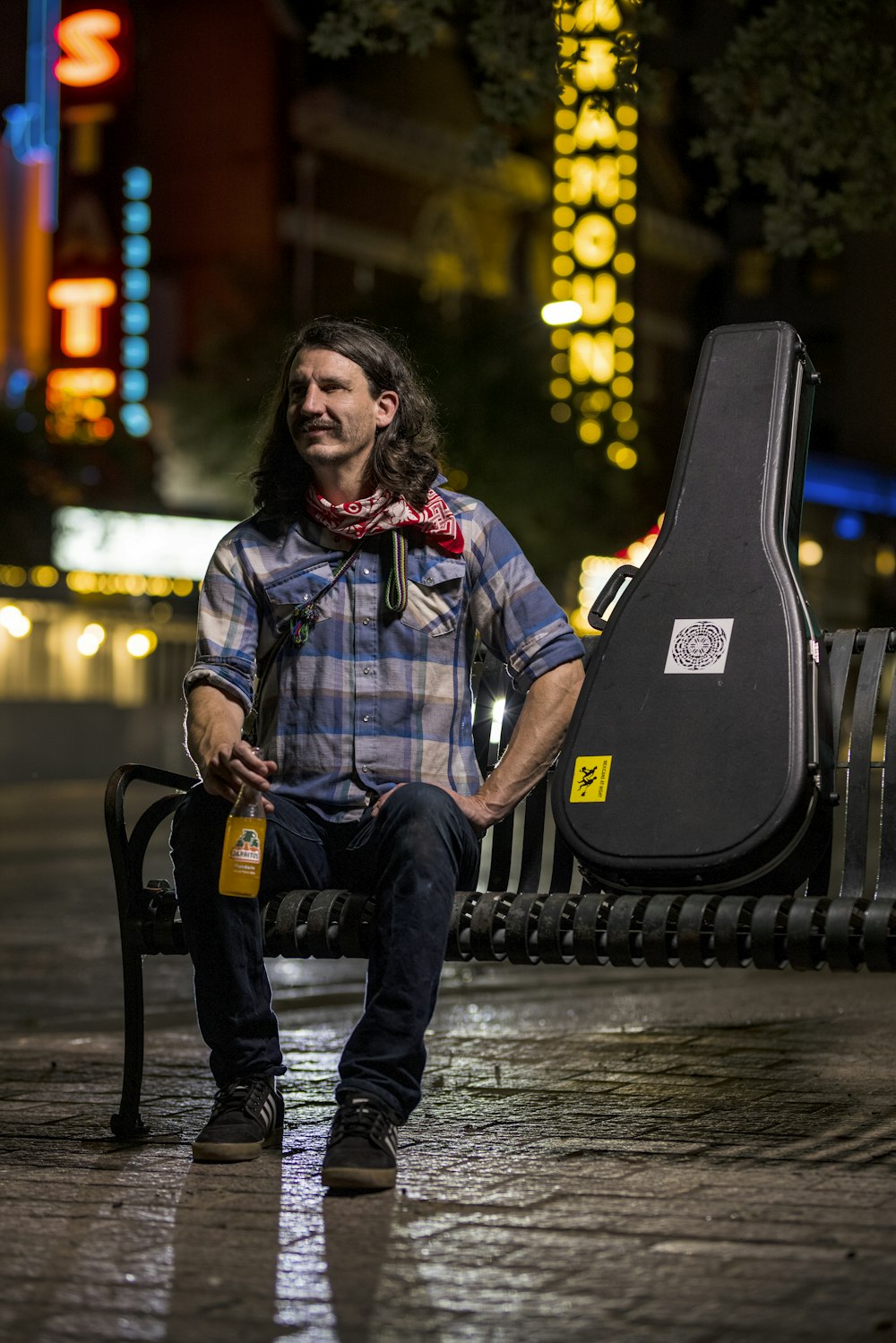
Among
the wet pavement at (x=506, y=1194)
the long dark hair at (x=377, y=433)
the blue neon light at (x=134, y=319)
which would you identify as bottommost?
the wet pavement at (x=506, y=1194)

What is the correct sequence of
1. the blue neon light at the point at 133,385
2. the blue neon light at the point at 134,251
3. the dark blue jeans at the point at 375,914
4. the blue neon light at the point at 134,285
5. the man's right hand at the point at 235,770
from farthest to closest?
the blue neon light at the point at 134,251 → the blue neon light at the point at 134,285 → the blue neon light at the point at 133,385 → the man's right hand at the point at 235,770 → the dark blue jeans at the point at 375,914

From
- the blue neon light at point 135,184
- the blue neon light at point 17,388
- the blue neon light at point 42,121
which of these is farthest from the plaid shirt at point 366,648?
the blue neon light at point 135,184

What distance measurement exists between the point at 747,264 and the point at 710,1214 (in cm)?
6132

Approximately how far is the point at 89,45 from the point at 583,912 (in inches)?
1407

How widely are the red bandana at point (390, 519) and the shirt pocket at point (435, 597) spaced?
0.04 metres

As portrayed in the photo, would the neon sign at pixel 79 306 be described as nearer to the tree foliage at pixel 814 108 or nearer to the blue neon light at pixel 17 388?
the blue neon light at pixel 17 388

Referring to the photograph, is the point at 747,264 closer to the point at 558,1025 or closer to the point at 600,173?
the point at 600,173

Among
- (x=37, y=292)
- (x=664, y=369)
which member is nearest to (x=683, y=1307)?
(x=37, y=292)

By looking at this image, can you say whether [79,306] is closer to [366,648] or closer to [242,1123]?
[366,648]

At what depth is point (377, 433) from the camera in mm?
4723

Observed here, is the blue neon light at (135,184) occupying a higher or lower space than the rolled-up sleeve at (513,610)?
higher

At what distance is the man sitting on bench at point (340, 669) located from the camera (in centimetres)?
430

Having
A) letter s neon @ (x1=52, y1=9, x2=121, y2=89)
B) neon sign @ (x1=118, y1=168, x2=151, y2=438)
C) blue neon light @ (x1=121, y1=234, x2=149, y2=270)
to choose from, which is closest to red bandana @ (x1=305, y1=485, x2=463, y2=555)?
neon sign @ (x1=118, y1=168, x2=151, y2=438)

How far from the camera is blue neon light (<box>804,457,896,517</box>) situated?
56.0 metres
